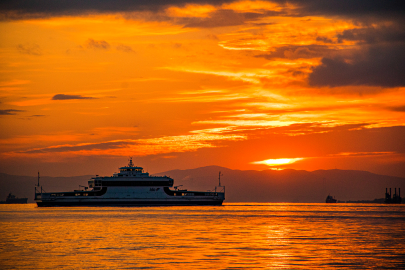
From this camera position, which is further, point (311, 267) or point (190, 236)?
point (190, 236)

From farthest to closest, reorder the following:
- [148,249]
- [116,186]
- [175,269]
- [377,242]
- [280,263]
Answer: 1. [116,186]
2. [377,242]
3. [148,249]
4. [280,263]
5. [175,269]

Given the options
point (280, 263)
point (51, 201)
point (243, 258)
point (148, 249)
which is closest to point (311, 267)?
point (280, 263)

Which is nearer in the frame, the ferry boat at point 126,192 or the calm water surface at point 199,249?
the calm water surface at point 199,249

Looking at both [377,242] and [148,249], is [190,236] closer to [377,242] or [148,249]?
[148,249]

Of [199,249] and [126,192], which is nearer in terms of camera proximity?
[199,249]

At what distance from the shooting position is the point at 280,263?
30453 mm

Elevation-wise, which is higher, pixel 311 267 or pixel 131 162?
pixel 131 162

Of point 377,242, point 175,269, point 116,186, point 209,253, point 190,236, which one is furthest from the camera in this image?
point 116,186

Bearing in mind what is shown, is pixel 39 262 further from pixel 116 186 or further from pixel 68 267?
pixel 116 186

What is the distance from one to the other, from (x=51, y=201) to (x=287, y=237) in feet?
306

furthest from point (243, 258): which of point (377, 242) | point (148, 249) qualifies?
point (377, 242)

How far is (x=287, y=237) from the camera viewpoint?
152ft

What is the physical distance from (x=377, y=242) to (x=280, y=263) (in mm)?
15448

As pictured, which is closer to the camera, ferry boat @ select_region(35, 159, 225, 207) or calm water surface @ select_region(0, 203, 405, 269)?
calm water surface @ select_region(0, 203, 405, 269)
